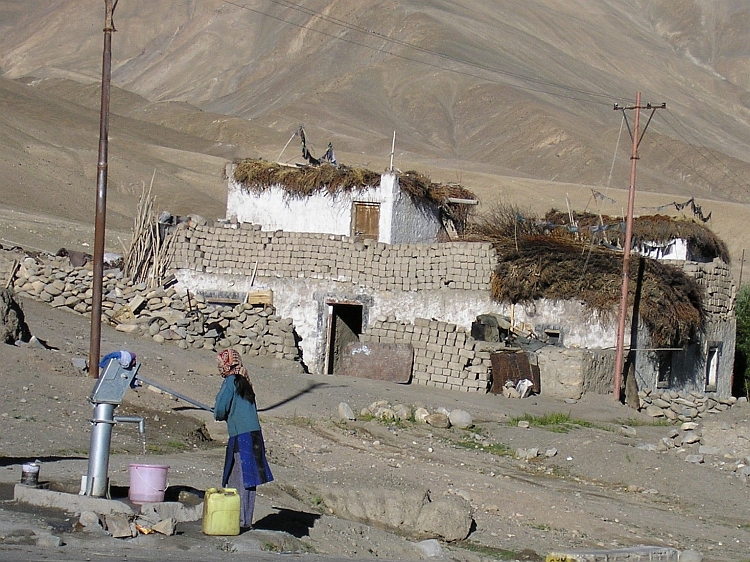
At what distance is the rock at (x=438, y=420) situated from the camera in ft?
56.6

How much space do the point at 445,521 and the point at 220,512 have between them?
311cm

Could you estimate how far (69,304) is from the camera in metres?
22.6

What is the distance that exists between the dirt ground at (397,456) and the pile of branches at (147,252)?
131 inches

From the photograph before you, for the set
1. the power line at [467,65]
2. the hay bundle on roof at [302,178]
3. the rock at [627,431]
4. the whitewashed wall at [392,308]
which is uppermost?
the power line at [467,65]

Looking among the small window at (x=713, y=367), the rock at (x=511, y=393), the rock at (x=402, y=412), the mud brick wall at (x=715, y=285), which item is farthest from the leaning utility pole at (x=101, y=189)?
the small window at (x=713, y=367)

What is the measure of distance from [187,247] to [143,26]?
360ft

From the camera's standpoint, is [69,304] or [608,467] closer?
[608,467]

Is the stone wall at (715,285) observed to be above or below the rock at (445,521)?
above

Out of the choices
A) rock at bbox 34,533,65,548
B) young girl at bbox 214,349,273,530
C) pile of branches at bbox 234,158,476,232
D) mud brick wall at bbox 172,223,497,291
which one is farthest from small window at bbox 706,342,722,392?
rock at bbox 34,533,65,548

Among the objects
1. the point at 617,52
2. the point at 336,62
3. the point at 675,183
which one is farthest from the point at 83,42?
the point at 675,183

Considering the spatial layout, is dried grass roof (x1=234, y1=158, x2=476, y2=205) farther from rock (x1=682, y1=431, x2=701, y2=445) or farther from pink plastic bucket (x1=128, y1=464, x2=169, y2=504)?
pink plastic bucket (x1=128, y1=464, x2=169, y2=504)

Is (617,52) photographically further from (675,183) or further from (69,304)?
(69,304)

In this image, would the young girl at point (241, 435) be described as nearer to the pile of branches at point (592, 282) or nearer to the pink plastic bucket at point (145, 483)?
the pink plastic bucket at point (145, 483)

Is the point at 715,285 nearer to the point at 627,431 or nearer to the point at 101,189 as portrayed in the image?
the point at 627,431
